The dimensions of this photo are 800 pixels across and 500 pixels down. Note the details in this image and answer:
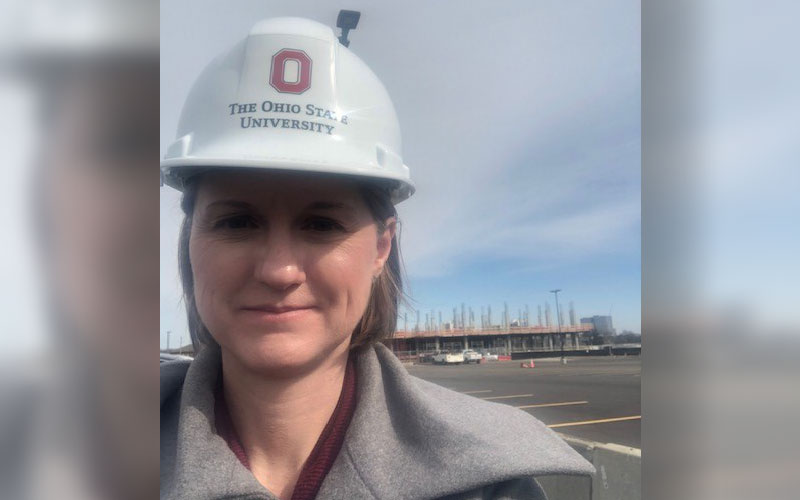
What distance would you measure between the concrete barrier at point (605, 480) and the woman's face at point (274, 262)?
688mm

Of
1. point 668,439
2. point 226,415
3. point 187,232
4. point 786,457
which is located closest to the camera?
point 786,457

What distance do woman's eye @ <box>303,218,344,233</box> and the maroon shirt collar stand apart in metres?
0.43

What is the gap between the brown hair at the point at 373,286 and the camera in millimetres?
1081

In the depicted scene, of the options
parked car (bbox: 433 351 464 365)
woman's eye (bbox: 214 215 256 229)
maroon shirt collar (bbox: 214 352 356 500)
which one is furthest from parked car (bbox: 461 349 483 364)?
woman's eye (bbox: 214 215 256 229)

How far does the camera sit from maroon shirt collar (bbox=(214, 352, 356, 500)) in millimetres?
1117

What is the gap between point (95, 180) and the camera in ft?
1.35

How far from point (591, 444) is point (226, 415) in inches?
37.5

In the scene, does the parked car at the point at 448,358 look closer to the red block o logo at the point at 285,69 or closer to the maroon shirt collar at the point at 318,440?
the maroon shirt collar at the point at 318,440

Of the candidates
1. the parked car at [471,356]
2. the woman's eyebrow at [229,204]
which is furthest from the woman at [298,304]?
the parked car at [471,356]

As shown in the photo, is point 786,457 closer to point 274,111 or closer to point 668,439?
point 668,439

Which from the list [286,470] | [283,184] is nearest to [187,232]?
[283,184]

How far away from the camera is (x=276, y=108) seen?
0.96 metres

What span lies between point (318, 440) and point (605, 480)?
75 cm

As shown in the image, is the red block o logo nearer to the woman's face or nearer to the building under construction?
the woman's face
